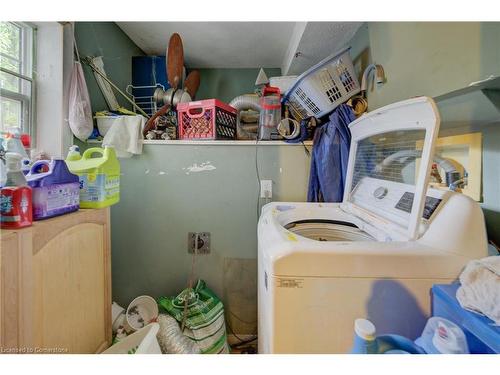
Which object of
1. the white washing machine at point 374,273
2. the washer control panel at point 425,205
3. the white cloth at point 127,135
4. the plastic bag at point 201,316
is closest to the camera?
the white washing machine at point 374,273

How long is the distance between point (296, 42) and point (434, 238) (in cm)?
189

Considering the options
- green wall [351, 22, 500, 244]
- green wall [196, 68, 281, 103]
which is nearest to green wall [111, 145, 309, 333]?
green wall [351, 22, 500, 244]

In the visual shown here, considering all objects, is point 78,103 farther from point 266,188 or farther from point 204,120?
point 266,188

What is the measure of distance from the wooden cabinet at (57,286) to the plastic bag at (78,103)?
2.53 feet

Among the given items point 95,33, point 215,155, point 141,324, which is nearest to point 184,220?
point 215,155

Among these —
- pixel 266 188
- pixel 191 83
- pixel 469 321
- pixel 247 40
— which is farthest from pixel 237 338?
pixel 247 40

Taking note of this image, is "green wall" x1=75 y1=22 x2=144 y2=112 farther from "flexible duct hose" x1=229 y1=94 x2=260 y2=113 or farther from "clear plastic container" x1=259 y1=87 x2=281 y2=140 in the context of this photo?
"clear plastic container" x1=259 y1=87 x2=281 y2=140

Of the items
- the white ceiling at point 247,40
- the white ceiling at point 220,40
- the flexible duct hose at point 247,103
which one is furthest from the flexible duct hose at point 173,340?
the white ceiling at point 220,40

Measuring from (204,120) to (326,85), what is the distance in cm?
96

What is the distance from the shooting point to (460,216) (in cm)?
68

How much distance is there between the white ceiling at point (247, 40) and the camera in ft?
5.70

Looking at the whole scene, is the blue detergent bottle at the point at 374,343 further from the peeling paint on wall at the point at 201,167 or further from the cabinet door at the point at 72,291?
the peeling paint on wall at the point at 201,167
